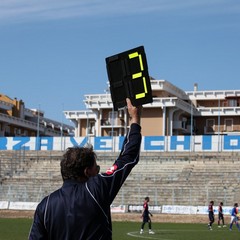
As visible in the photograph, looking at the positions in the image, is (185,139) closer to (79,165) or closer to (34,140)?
(34,140)

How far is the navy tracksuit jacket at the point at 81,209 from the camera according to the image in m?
5.11

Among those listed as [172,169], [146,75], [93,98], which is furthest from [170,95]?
[146,75]

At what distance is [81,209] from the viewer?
5.12m

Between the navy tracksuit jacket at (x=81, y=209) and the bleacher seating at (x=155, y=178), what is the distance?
48.2m

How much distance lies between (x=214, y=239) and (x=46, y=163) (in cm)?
4189

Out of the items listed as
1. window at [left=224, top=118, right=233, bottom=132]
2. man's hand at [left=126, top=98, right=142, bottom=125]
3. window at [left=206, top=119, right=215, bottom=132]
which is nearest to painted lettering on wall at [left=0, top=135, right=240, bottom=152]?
window at [left=224, top=118, right=233, bottom=132]

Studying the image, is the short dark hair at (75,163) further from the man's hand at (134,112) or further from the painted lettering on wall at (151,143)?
the painted lettering on wall at (151,143)

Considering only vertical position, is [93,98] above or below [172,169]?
above

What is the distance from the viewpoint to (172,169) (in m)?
63.9

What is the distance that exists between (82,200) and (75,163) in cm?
32

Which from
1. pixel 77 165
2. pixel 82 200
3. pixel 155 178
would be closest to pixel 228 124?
pixel 155 178

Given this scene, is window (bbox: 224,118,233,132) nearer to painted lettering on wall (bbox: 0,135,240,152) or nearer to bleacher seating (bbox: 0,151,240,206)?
painted lettering on wall (bbox: 0,135,240,152)

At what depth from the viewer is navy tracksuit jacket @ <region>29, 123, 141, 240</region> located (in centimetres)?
511

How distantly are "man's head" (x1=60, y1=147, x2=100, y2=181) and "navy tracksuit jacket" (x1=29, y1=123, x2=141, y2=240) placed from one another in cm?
6
